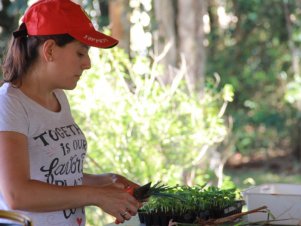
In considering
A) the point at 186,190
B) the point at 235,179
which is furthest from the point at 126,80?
the point at 235,179

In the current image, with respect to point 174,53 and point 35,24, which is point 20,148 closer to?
point 35,24

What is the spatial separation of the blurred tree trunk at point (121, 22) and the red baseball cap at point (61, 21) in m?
3.96

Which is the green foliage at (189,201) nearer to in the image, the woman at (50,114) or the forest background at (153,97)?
the woman at (50,114)

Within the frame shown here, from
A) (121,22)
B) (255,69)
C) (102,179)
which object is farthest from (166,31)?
(255,69)

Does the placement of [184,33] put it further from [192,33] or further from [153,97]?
[153,97]

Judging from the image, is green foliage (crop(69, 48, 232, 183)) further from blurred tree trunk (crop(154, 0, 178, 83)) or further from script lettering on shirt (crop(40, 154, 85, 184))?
script lettering on shirt (crop(40, 154, 85, 184))

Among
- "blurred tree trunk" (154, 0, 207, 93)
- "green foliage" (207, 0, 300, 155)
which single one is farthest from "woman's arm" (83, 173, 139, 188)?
"green foliage" (207, 0, 300, 155)

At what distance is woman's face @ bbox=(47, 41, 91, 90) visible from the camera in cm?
229

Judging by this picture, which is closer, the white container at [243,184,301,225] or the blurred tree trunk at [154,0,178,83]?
the white container at [243,184,301,225]

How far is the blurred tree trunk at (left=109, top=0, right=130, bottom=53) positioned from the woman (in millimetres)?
3941

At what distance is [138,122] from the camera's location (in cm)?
517

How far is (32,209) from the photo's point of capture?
6.93ft

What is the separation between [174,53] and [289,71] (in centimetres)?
564

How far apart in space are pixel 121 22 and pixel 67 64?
13.8ft
